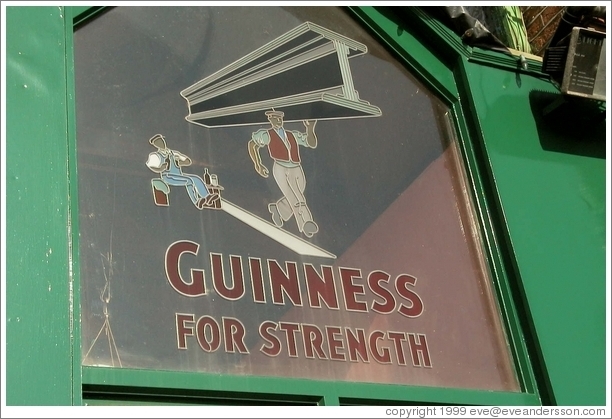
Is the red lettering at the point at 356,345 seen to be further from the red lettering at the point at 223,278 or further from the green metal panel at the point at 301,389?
the red lettering at the point at 223,278

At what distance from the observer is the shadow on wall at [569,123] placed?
516 centimetres

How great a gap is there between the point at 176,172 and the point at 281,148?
0.55m

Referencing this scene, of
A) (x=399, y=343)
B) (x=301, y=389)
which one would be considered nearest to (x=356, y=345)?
(x=399, y=343)

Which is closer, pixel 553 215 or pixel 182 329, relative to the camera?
pixel 182 329

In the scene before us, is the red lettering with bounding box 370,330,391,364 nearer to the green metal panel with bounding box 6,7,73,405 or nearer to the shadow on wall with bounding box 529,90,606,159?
the green metal panel with bounding box 6,7,73,405

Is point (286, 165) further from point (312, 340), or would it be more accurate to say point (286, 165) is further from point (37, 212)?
Answer: point (37, 212)

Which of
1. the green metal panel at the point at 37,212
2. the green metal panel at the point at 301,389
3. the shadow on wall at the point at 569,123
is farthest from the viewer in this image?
the shadow on wall at the point at 569,123

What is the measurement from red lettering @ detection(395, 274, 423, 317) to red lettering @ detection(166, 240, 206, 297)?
2.78ft

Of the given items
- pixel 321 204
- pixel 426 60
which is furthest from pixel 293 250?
pixel 426 60

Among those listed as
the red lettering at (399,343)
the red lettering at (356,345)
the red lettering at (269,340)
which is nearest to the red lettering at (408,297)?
the red lettering at (399,343)

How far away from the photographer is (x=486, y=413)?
3.96m

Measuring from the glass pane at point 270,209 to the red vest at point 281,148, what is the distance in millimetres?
12

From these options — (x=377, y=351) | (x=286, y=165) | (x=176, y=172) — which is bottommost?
(x=377, y=351)

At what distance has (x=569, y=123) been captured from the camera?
527cm
